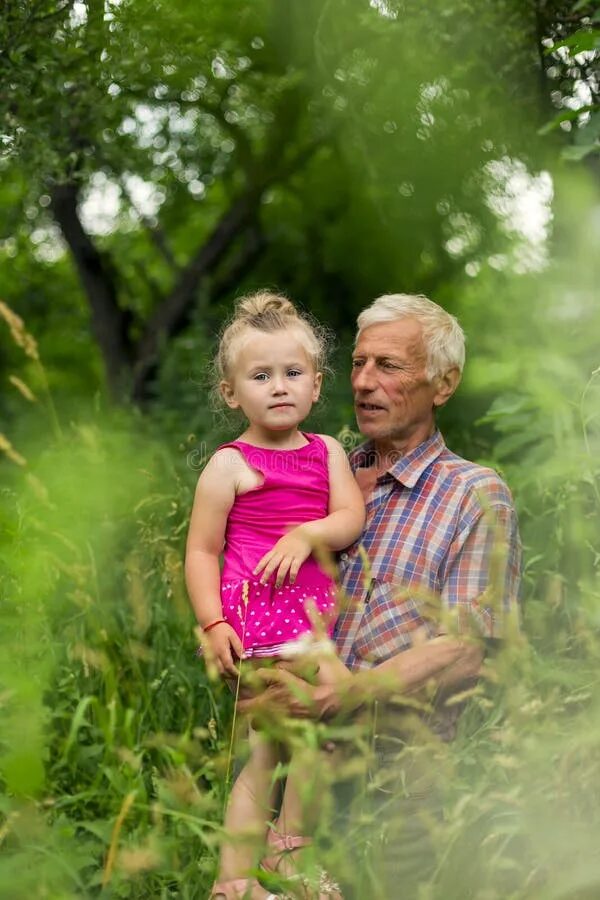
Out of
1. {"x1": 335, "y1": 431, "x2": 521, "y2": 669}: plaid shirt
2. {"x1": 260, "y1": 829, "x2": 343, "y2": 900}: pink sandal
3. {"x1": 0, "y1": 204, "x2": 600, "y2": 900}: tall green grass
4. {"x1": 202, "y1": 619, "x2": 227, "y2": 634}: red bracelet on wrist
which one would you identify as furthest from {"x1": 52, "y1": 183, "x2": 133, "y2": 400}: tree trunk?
{"x1": 260, "y1": 829, "x2": 343, "y2": 900}: pink sandal

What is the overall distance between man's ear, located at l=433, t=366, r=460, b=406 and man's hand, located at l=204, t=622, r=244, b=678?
940 millimetres

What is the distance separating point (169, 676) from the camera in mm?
3707

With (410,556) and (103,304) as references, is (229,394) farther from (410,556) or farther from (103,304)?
(103,304)

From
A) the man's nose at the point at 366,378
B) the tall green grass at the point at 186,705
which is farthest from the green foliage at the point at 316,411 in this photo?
the man's nose at the point at 366,378

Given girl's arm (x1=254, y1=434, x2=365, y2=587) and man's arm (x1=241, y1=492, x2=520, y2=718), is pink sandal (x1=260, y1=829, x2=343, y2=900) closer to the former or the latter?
man's arm (x1=241, y1=492, x2=520, y2=718)

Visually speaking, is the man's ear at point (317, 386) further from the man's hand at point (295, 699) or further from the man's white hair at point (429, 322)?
the man's hand at point (295, 699)

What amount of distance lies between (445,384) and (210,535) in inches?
33.5

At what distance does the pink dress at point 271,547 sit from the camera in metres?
2.89

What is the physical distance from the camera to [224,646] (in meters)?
2.82

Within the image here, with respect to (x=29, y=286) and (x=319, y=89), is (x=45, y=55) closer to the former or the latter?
(x=319, y=89)

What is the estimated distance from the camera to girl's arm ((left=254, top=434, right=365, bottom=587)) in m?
2.83

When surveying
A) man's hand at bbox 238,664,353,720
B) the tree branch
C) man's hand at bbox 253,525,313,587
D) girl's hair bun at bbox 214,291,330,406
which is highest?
the tree branch

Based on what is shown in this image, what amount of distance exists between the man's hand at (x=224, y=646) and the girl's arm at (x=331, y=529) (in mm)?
156

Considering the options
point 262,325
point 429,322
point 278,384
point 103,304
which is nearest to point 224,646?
point 278,384
